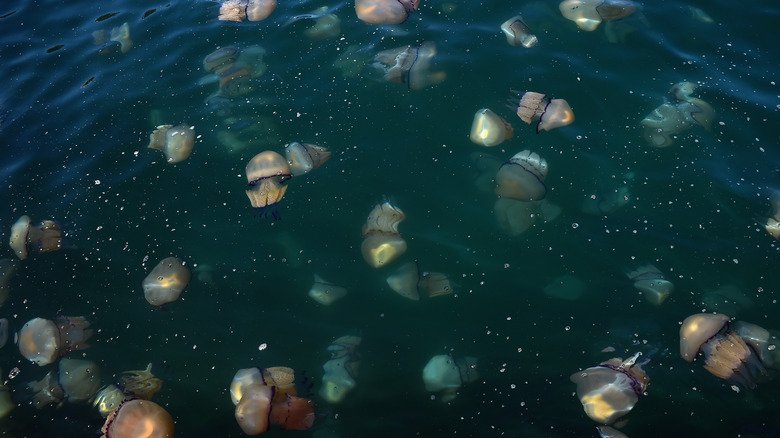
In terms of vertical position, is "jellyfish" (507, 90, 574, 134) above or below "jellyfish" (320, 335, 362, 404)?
above

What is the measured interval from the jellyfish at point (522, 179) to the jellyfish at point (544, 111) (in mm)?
403

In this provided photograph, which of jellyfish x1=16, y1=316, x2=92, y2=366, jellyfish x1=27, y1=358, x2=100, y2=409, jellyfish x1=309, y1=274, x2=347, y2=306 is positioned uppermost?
jellyfish x1=309, y1=274, x2=347, y2=306

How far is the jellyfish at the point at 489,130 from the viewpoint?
4352 mm

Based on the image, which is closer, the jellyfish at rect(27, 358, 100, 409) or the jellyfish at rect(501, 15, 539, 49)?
the jellyfish at rect(27, 358, 100, 409)

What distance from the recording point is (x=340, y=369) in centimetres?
348

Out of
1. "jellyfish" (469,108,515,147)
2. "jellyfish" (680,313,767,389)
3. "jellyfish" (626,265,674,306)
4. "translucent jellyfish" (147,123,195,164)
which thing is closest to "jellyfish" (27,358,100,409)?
"translucent jellyfish" (147,123,195,164)

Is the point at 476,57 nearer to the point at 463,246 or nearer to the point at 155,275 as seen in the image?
the point at 463,246

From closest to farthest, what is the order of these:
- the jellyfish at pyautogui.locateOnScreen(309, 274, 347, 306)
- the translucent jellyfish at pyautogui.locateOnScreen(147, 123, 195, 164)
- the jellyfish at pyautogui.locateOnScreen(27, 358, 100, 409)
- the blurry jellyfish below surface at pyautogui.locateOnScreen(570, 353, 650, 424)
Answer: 1. the blurry jellyfish below surface at pyautogui.locateOnScreen(570, 353, 650, 424)
2. the jellyfish at pyautogui.locateOnScreen(27, 358, 100, 409)
3. the jellyfish at pyautogui.locateOnScreen(309, 274, 347, 306)
4. the translucent jellyfish at pyautogui.locateOnScreen(147, 123, 195, 164)

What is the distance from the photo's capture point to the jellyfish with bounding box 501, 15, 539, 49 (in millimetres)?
5059

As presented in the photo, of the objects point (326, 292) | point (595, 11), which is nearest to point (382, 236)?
point (326, 292)

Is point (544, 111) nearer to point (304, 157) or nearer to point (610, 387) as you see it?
point (304, 157)

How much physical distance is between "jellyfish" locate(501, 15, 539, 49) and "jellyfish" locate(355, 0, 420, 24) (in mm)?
1050

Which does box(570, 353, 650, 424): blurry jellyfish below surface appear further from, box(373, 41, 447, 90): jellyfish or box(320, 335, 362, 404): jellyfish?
box(373, 41, 447, 90): jellyfish

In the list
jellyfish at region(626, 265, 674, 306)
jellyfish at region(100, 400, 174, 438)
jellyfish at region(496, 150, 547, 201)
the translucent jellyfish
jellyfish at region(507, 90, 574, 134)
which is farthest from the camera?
the translucent jellyfish
